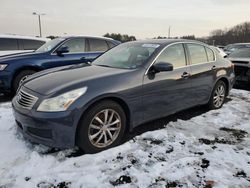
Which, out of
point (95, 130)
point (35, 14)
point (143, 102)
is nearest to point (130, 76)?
point (143, 102)

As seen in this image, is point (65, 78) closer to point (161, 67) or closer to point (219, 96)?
point (161, 67)

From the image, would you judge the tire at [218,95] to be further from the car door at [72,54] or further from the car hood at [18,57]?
the car hood at [18,57]

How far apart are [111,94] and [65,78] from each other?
2.38 ft

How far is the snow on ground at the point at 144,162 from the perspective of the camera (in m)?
2.94

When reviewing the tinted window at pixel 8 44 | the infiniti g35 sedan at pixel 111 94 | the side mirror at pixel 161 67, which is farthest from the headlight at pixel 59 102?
the tinted window at pixel 8 44

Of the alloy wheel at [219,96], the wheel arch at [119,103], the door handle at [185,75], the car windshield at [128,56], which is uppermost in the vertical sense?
the car windshield at [128,56]

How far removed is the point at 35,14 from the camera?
36188 mm

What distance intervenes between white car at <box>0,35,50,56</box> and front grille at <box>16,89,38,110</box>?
18.6 feet

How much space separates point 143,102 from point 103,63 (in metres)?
1.13

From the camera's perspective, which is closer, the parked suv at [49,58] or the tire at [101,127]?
the tire at [101,127]

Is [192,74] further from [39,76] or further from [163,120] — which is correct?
[39,76]

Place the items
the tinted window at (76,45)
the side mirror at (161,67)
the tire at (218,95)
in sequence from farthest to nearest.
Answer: the tinted window at (76,45)
the tire at (218,95)
the side mirror at (161,67)

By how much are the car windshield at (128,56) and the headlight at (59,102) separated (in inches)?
45.9

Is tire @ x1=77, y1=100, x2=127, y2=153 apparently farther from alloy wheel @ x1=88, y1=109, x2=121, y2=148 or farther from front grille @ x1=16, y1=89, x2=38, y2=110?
front grille @ x1=16, y1=89, x2=38, y2=110
